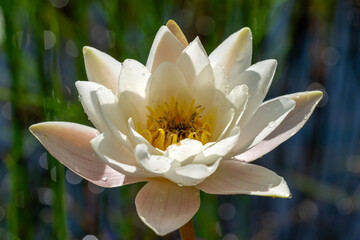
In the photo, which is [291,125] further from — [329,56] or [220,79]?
[329,56]

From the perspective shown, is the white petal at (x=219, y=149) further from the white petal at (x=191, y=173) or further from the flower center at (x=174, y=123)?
the flower center at (x=174, y=123)

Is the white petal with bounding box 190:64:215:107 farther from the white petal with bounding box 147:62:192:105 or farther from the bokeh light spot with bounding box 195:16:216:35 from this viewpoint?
the bokeh light spot with bounding box 195:16:216:35

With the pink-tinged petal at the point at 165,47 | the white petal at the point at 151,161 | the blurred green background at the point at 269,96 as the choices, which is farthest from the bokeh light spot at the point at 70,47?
the white petal at the point at 151,161

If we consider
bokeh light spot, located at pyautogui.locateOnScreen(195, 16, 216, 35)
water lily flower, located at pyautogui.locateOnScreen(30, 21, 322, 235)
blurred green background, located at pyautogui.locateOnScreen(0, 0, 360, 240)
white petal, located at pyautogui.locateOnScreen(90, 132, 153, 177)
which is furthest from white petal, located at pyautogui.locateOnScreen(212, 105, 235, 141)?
bokeh light spot, located at pyautogui.locateOnScreen(195, 16, 216, 35)

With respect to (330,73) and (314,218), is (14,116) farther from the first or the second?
(330,73)

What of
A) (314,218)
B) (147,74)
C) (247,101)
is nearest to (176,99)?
(147,74)

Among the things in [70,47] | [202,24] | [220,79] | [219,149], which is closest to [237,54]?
[220,79]
